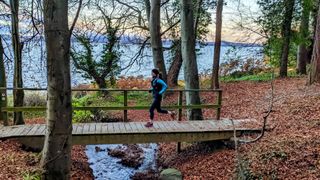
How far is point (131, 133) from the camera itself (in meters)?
8.30

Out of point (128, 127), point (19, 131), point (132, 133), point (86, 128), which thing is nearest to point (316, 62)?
point (128, 127)

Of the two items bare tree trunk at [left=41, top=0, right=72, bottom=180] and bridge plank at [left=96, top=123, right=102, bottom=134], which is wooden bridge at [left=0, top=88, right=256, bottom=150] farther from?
bare tree trunk at [left=41, top=0, right=72, bottom=180]

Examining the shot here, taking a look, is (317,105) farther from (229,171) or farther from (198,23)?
(198,23)

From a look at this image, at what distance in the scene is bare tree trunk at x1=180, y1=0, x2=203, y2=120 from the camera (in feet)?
31.7

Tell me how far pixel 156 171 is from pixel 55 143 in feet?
13.0

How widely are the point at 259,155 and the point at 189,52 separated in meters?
3.75

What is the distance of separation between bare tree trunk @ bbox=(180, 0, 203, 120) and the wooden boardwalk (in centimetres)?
97

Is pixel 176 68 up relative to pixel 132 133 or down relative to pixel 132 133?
up

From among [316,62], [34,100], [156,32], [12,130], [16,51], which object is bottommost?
[34,100]

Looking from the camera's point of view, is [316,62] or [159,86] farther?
[316,62]

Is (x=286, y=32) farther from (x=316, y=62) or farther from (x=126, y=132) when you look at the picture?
(x=126, y=132)

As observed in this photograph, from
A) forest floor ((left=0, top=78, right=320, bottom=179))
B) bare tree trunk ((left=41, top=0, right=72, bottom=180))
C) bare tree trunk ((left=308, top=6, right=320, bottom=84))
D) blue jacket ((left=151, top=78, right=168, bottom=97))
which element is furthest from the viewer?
bare tree trunk ((left=308, top=6, right=320, bottom=84))

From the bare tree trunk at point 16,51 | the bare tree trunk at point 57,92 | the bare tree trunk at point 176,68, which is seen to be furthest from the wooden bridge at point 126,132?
the bare tree trunk at point 176,68

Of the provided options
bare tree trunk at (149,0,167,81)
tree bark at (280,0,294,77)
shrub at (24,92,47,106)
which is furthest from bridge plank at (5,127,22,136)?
tree bark at (280,0,294,77)
